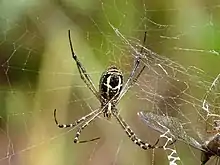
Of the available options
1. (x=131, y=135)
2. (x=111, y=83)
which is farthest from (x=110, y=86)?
(x=131, y=135)

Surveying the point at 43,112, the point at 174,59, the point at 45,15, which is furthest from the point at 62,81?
the point at 174,59

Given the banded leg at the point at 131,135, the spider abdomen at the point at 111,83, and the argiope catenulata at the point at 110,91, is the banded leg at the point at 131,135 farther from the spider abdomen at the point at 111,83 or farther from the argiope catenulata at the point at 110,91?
the spider abdomen at the point at 111,83

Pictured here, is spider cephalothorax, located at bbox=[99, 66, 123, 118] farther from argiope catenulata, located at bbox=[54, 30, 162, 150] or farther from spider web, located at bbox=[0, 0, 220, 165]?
spider web, located at bbox=[0, 0, 220, 165]

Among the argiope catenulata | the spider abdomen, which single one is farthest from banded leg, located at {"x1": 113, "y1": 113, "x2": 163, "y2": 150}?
the spider abdomen

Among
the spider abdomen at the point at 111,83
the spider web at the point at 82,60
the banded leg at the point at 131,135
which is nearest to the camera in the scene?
the spider abdomen at the point at 111,83

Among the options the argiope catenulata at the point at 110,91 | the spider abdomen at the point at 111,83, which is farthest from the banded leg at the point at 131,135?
the spider abdomen at the point at 111,83

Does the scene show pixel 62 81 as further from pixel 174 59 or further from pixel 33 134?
pixel 174 59
